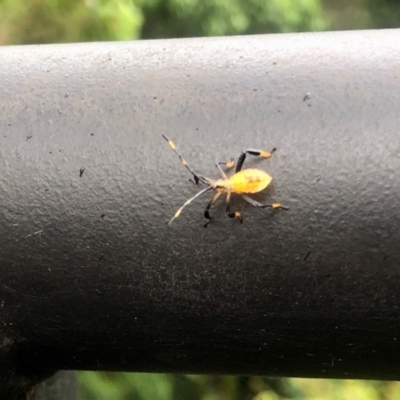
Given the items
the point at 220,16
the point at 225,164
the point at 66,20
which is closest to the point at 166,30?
the point at 220,16

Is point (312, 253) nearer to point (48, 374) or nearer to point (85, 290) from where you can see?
point (85, 290)

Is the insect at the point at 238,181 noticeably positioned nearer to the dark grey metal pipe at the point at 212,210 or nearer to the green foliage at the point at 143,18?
the dark grey metal pipe at the point at 212,210

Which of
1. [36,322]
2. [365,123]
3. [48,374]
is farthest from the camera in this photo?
[48,374]

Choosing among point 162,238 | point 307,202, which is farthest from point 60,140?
point 307,202

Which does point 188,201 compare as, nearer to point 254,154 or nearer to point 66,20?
point 254,154

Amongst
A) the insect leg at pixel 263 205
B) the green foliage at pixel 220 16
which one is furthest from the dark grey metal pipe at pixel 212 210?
the green foliage at pixel 220 16

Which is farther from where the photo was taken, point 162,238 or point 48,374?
point 48,374
